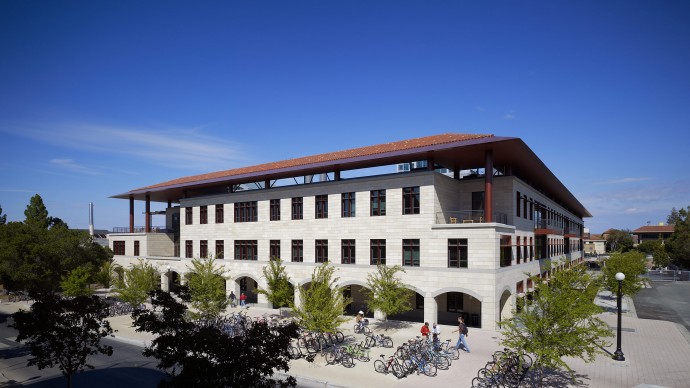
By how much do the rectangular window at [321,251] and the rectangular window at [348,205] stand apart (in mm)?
3114

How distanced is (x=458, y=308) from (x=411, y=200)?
9471 mm

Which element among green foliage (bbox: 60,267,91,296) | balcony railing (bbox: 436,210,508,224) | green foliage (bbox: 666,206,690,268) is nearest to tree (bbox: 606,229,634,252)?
green foliage (bbox: 666,206,690,268)

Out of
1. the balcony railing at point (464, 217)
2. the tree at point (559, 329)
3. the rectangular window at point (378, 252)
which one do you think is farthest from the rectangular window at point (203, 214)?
the tree at point (559, 329)

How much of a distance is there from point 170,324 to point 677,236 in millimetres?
95122

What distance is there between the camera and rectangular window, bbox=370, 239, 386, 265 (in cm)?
3094

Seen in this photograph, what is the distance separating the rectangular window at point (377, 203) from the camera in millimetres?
31266

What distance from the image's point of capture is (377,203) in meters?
31.6

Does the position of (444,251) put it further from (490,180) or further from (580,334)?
(580,334)

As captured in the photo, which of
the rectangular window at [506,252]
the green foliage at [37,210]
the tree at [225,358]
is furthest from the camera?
Answer: the green foliage at [37,210]

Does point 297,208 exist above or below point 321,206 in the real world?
below

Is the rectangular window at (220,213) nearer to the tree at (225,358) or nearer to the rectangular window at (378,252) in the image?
the rectangular window at (378,252)

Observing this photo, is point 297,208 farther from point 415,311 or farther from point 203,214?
point 203,214

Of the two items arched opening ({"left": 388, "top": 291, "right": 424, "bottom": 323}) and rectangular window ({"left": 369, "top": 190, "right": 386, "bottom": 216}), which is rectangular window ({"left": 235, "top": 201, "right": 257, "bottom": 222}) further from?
arched opening ({"left": 388, "top": 291, "right": 424, "bottom": 323})

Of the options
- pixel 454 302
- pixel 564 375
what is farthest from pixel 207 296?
pixel 564 375
